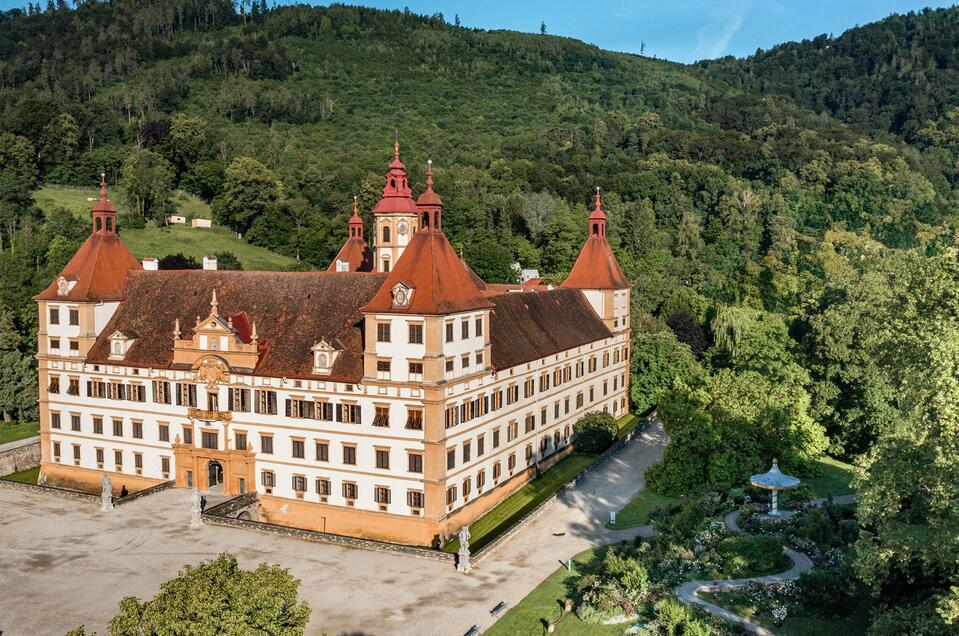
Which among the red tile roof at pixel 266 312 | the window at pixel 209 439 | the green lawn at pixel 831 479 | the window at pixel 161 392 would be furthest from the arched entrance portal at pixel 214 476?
the green lawn at pixel 831 479

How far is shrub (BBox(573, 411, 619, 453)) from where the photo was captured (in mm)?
56281

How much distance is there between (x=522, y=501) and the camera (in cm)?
4722

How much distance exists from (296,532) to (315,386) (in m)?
7.06

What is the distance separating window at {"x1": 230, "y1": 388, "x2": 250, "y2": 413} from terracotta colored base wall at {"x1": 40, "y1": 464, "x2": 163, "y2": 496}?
Answer: 7017mm

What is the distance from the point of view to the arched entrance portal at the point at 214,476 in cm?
4631

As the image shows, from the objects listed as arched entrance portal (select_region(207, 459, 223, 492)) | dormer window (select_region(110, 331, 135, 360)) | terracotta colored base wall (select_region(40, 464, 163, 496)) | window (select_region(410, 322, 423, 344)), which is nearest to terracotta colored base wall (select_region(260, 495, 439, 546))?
arched entrance portal (select_region(207, 459, 223, 492))

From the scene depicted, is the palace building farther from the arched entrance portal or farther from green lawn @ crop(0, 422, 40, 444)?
green lawn @ crop(0, 422, 40, 444)

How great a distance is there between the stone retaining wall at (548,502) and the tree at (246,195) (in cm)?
6707

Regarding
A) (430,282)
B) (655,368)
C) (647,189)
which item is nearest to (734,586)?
(430,282)

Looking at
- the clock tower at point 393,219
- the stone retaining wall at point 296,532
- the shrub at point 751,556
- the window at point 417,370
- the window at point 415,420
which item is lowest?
the stone retaining wall at point 296,532

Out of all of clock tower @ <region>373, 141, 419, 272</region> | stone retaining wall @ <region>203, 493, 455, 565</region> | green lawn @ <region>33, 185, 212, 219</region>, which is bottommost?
stone retaining wall @ <region>203, 493, 455, 565</region>

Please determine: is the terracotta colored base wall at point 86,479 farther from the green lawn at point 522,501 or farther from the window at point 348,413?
the green lawn at point 522,501

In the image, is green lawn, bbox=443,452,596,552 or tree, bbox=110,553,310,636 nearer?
tree, bbox=110,553,310,636

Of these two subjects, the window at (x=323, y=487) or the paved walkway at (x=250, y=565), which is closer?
the paved walkway at (x=250, y=565)
